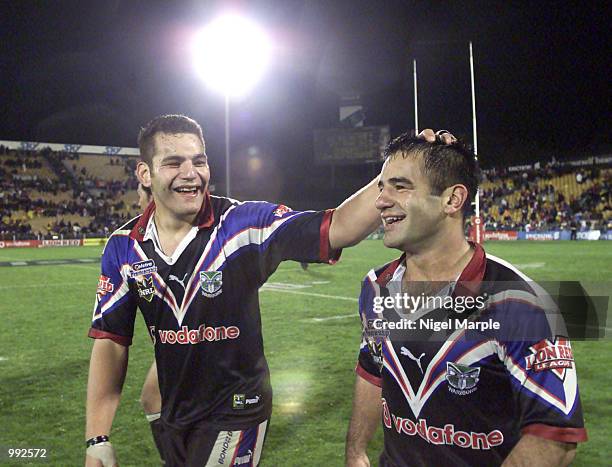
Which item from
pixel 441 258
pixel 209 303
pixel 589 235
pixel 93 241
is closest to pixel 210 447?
pixel 209 303

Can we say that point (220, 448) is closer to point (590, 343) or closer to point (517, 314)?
point (517, 314)

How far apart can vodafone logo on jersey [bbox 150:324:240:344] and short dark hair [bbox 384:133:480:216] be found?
46.2 inches

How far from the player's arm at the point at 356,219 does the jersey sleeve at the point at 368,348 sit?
22 centimetres

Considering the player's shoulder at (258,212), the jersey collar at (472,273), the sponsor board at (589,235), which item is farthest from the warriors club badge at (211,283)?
the sponsor board at (589,235)

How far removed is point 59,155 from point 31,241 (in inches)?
679

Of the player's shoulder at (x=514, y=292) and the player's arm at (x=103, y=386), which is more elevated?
the player's shoulder at (x=514, y=292)

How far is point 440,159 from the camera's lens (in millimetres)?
2475

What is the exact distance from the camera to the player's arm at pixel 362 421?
2.61m

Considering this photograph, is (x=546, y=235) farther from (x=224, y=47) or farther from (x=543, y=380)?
(x=543, y=380)

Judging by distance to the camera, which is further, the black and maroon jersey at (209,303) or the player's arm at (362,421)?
the black and maroon jersey at (209,303)

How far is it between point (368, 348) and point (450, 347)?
446 millimetres

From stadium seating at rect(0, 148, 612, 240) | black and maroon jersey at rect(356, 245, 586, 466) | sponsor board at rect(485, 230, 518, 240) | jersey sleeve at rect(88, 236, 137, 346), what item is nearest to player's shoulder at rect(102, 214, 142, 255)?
jersey sleeve at rect(88, 236, 137, 346)

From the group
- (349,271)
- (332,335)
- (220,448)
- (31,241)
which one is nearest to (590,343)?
(332,335)

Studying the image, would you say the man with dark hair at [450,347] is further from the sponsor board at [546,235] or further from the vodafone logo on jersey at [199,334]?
the sponsor board at [546,235]
